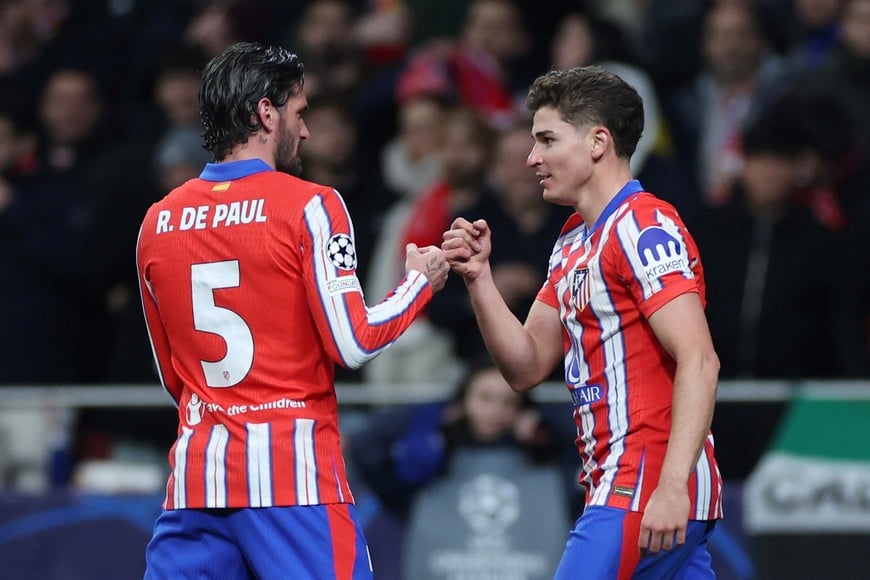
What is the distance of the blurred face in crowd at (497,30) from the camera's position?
34.4 ft

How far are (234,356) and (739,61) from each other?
5590 mm

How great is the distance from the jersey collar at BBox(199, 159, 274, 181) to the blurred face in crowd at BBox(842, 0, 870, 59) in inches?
200

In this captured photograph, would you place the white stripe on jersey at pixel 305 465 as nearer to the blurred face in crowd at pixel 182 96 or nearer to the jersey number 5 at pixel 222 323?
the jersey number 5 at pixel 222 323

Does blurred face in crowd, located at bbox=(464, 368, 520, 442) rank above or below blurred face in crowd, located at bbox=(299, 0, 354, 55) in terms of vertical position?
below

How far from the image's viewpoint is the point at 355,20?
11.6m

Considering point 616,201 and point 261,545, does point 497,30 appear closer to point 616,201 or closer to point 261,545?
point 616,201

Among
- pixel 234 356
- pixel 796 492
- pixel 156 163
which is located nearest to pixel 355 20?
pixel 156 163

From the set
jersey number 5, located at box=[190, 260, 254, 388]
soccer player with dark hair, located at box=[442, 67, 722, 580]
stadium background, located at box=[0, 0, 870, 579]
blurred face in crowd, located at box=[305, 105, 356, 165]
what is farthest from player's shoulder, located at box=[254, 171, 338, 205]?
blurred face in crowd, located at box=[305, 105, 356, 165]

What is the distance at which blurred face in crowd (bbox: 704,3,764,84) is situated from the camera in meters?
9.44

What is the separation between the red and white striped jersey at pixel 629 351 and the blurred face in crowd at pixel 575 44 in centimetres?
466

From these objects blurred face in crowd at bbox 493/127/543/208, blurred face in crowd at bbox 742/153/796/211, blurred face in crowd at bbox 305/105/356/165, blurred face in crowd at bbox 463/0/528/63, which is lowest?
blurred face in crowd at bbox 742/153/796/211

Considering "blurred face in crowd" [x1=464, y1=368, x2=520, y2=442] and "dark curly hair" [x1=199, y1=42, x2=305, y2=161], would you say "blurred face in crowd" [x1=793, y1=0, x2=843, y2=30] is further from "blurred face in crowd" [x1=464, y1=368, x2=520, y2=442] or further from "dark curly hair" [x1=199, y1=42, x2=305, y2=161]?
"dark curly hair" [x1=199, y1=42, x2=305, y2=161]

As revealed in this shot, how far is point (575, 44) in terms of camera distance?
31.4 ft

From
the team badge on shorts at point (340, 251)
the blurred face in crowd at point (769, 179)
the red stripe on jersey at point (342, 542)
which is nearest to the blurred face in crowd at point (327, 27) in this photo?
the blurred face in crowd at point (769, 179)
